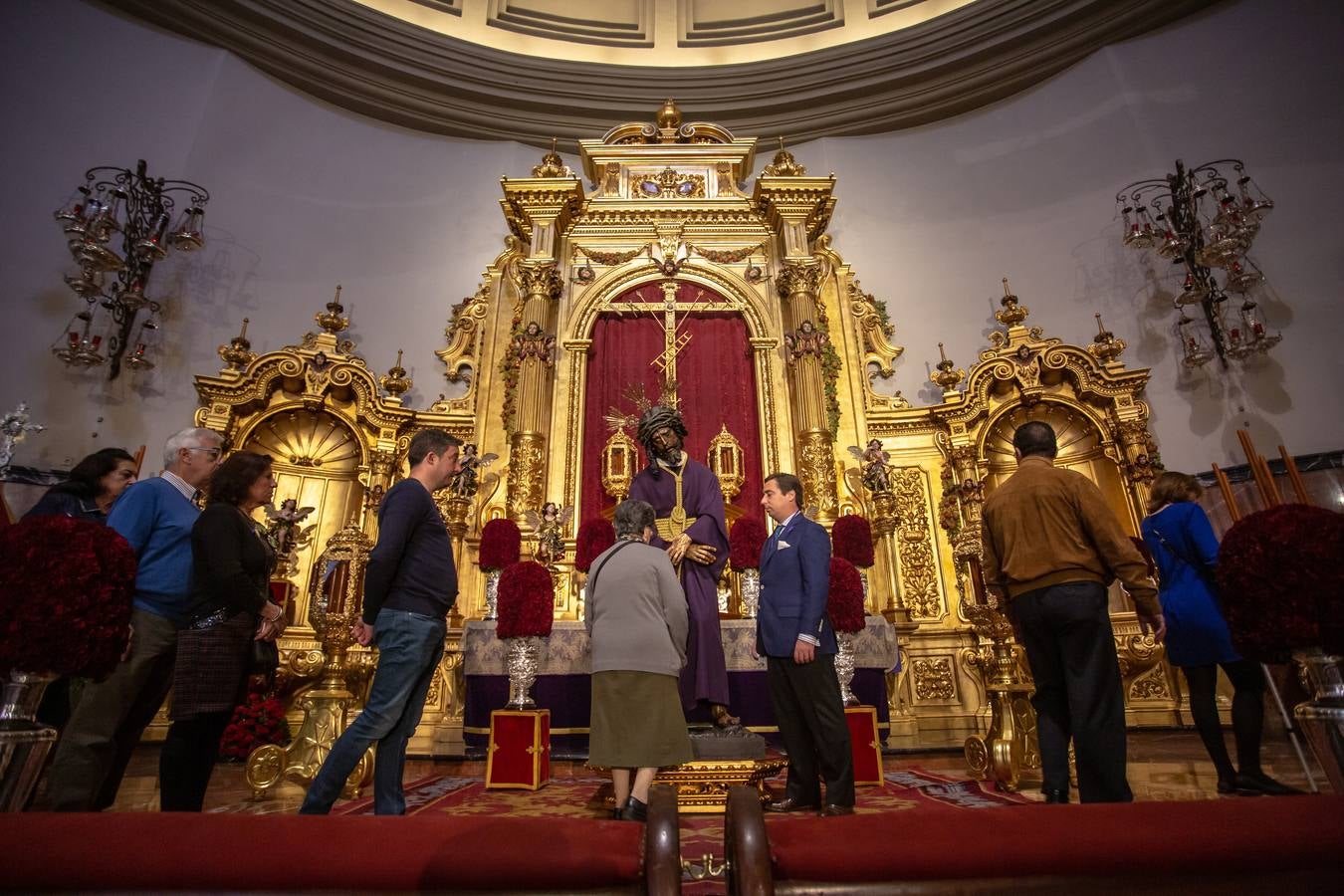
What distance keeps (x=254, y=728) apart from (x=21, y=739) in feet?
14.3

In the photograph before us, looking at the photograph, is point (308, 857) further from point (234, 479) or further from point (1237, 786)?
point (1237, 786)

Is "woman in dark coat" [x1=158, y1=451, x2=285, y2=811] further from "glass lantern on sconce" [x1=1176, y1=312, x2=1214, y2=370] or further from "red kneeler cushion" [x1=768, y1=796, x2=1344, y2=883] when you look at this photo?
"glass lantern on sconce" [x1=1176, y1=312, x2=1214, y2=370]

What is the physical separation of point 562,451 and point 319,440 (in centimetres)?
261

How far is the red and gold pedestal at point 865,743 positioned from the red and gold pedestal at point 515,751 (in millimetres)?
1836

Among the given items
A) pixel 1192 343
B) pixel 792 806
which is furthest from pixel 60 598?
pixel 1192 343

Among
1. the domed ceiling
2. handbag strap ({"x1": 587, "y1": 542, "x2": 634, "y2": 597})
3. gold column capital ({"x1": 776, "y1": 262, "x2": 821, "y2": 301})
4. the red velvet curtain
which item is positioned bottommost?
handbag strap ({"x1": 587, "y1": 542, "x2": 634, "y2": 597})

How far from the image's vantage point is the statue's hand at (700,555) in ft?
12.4

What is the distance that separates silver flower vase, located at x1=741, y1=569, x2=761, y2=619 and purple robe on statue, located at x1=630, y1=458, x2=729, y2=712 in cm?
135

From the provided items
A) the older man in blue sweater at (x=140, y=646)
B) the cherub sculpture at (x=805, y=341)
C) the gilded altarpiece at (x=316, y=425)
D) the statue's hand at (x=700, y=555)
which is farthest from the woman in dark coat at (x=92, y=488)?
the cherub sculpture at (x=805, y=341)

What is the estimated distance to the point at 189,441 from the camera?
2.68m

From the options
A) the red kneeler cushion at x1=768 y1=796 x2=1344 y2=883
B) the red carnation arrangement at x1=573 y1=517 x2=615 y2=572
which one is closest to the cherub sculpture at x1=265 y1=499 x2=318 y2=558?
the red carnation arrangement at x1=573 y1=517 x2=615 y2=572

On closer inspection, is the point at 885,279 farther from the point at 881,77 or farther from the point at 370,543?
the point at 370,543

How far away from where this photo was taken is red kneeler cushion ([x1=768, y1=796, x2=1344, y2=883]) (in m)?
1.19

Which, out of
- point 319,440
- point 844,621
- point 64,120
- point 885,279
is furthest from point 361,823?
point 64,120
